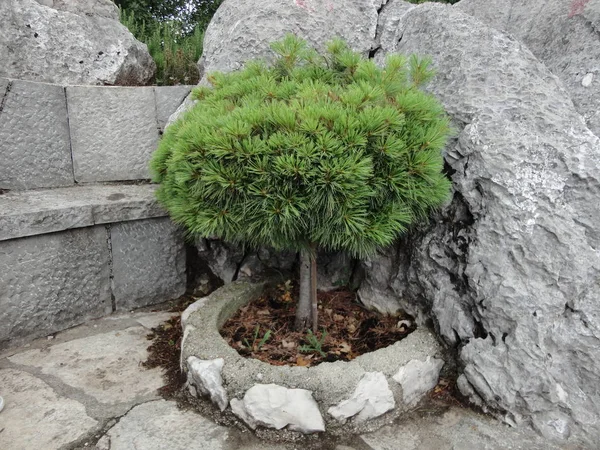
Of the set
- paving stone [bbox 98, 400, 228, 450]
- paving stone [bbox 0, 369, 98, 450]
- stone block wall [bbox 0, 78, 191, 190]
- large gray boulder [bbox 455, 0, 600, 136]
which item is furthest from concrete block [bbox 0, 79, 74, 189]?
large gray boulder [bbox 455, 0, 600, 136]

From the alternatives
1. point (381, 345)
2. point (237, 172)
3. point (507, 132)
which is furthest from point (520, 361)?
point (237, 172)

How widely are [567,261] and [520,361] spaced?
1.59ft

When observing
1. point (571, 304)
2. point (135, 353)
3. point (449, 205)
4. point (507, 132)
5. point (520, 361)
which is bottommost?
point (135, 353)

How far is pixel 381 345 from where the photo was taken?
8.13ft

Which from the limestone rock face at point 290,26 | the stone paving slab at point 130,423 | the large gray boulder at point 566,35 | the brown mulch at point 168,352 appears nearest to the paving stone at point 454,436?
the stone paving slab at point 130,423

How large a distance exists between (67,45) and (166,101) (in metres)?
0.86

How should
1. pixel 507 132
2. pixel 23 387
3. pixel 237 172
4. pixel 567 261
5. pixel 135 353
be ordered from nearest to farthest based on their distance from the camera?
pixel 237 172, pixel 567 261, pixel 507 132, pixel 23 387, pixel 135 353

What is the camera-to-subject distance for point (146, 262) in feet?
10.5

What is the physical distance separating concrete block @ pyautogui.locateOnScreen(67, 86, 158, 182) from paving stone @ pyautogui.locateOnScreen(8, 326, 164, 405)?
1.27m

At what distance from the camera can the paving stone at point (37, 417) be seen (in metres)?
1.99

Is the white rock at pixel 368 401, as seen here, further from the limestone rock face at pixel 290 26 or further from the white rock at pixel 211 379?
the limestone rock face at pixel 290 26

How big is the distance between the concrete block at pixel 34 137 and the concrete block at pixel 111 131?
0.08 metres

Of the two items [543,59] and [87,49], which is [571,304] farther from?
[87,49]

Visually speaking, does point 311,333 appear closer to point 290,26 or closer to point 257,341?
point 257,341
